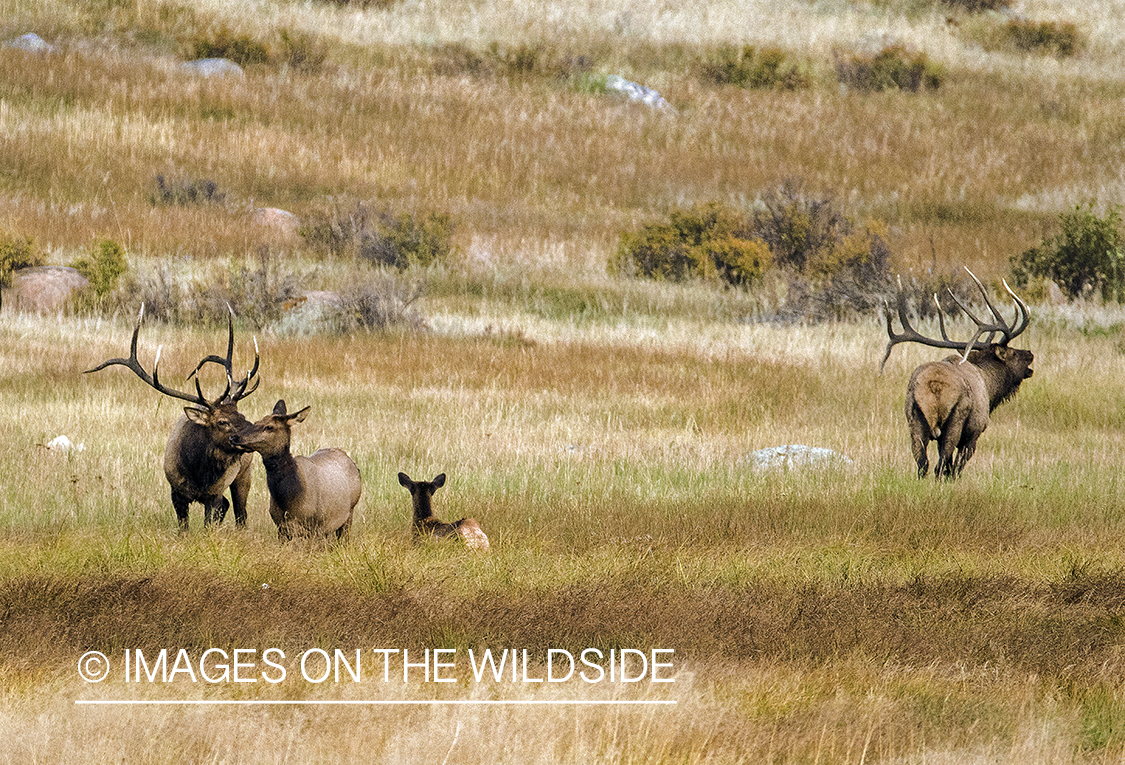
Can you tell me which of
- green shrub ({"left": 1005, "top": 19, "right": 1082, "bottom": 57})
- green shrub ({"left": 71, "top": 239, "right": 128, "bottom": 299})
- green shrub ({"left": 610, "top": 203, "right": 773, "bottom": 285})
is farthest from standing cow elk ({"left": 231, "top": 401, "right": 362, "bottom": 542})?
green shrub ({"left": 1005, "top": 19, "right": 1082, "bottom": 57})

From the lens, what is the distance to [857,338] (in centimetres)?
2017

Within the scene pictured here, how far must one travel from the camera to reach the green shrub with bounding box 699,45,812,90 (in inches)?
1986

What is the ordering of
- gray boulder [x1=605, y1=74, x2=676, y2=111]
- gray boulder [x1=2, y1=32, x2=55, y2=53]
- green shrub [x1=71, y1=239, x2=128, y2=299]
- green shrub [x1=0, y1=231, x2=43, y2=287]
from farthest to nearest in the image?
gray boulder [x1=605, y1=74, x2=676, y2=111]
gray boulder [x1=2, y1=32, x2=55, y2=53]
green shrub [x1=0, y1=231, x2=43, y2=287]
green shrub [x1=71, y1=239, x2=128, y2=299]

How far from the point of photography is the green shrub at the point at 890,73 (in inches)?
2007

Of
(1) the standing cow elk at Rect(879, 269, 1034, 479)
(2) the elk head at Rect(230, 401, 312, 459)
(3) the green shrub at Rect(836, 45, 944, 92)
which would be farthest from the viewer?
(3) the green shrub at Rect(836, 45, 944, 92)

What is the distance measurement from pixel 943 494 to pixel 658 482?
204 centimetres

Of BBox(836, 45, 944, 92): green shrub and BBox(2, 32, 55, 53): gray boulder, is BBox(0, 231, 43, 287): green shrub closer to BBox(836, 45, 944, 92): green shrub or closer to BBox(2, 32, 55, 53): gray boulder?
BBox(2, 32, 55, 53): gray boulder

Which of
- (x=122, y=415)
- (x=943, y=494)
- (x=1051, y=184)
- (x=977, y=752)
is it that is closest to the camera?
(x=977, y=752)

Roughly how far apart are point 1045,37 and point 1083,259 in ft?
114

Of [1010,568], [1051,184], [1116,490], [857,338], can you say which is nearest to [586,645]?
[1010,568]

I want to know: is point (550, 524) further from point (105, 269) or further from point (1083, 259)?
point (1083, 259)

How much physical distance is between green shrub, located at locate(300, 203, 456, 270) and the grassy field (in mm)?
631

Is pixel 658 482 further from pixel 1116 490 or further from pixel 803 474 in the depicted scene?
pixel 1116 490

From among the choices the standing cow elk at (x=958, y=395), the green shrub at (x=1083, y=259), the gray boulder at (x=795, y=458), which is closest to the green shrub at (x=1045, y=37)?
the green shrub at (x=1083, y=259)
